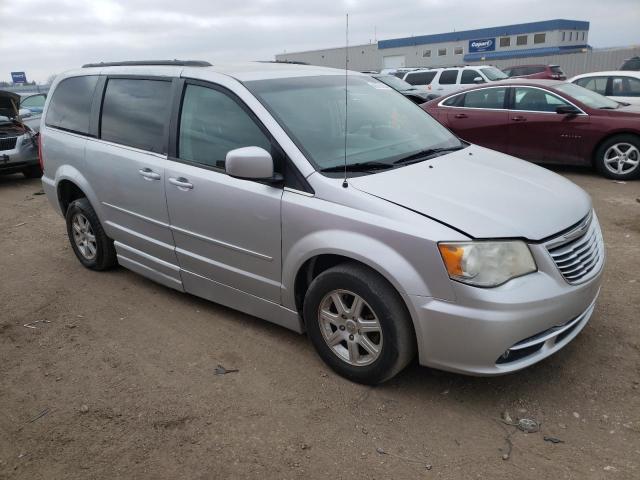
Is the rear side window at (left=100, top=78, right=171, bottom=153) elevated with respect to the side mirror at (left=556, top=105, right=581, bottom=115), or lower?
elevated

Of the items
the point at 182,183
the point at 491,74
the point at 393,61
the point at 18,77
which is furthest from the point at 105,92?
the point at 393,61

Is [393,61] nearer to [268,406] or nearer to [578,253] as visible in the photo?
[578,253]

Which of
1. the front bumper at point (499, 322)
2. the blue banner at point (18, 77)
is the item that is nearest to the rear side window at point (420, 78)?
the front bumper at point (499, 322)

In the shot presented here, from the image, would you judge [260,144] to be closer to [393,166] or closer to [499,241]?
[393,166]

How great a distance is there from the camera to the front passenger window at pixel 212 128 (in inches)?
140

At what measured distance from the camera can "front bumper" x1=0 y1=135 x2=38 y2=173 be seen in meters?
10.0

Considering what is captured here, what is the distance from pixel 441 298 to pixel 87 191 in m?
3.46

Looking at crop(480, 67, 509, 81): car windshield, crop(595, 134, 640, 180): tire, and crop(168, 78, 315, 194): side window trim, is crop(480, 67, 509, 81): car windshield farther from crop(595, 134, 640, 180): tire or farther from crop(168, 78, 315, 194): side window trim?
crop(168, 78, 315, 194): side window trim

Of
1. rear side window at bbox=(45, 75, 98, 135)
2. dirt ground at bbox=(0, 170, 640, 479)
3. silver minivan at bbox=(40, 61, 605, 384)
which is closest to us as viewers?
dirt ground at bbox=(0, 170, 640, 479)

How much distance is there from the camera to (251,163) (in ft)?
10.5

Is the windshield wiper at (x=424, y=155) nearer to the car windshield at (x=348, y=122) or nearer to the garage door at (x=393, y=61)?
the car windshield at (x=348, y=122)

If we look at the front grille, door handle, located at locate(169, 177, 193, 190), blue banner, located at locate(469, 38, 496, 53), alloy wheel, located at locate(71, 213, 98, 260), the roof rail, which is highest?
blue banner, located at locate(469, 38, 496, 53)

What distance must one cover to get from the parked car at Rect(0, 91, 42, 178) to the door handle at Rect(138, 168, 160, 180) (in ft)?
24.0

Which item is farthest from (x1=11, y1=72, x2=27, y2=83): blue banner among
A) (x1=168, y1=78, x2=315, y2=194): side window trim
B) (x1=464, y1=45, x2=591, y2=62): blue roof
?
(x1=168, y1=78, x2=315, y2=194): side window trim
